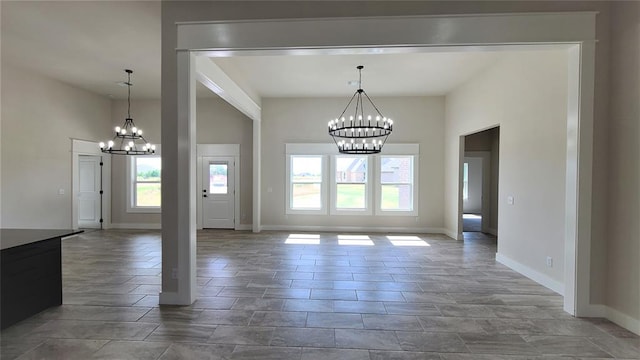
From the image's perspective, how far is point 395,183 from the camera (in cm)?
787

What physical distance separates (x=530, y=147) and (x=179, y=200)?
4799 mm

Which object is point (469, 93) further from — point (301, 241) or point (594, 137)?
point (301, 241)

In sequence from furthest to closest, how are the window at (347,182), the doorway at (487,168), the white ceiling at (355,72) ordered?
the window at (347,182)
the doorway at (487,168)
the white ceiling at (355,72)

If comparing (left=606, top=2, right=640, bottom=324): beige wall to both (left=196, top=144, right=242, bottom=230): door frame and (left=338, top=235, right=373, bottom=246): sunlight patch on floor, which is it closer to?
(left=338, top=235, right=373, bottom=246): sunlight patch on floor

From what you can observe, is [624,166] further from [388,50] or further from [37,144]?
[37,144]

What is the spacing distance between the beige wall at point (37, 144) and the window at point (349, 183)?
616 cm

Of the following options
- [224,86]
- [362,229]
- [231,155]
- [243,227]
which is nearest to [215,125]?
[231,155]

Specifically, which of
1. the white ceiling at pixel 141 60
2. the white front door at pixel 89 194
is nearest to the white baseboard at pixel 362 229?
the white ceiling at pixel 141 60

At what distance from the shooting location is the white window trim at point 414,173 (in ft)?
25.3

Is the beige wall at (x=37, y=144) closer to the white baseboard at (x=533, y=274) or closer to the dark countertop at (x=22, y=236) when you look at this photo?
the dark countertop at (x=22, y=236)

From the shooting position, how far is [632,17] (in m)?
2.85

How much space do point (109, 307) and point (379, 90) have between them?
633cm

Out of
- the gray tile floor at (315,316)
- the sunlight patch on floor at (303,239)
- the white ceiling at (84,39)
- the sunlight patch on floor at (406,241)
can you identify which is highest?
the white ceiling at (84,39)

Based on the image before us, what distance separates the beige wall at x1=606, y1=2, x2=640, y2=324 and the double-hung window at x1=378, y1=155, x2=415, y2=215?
485 centimetres
